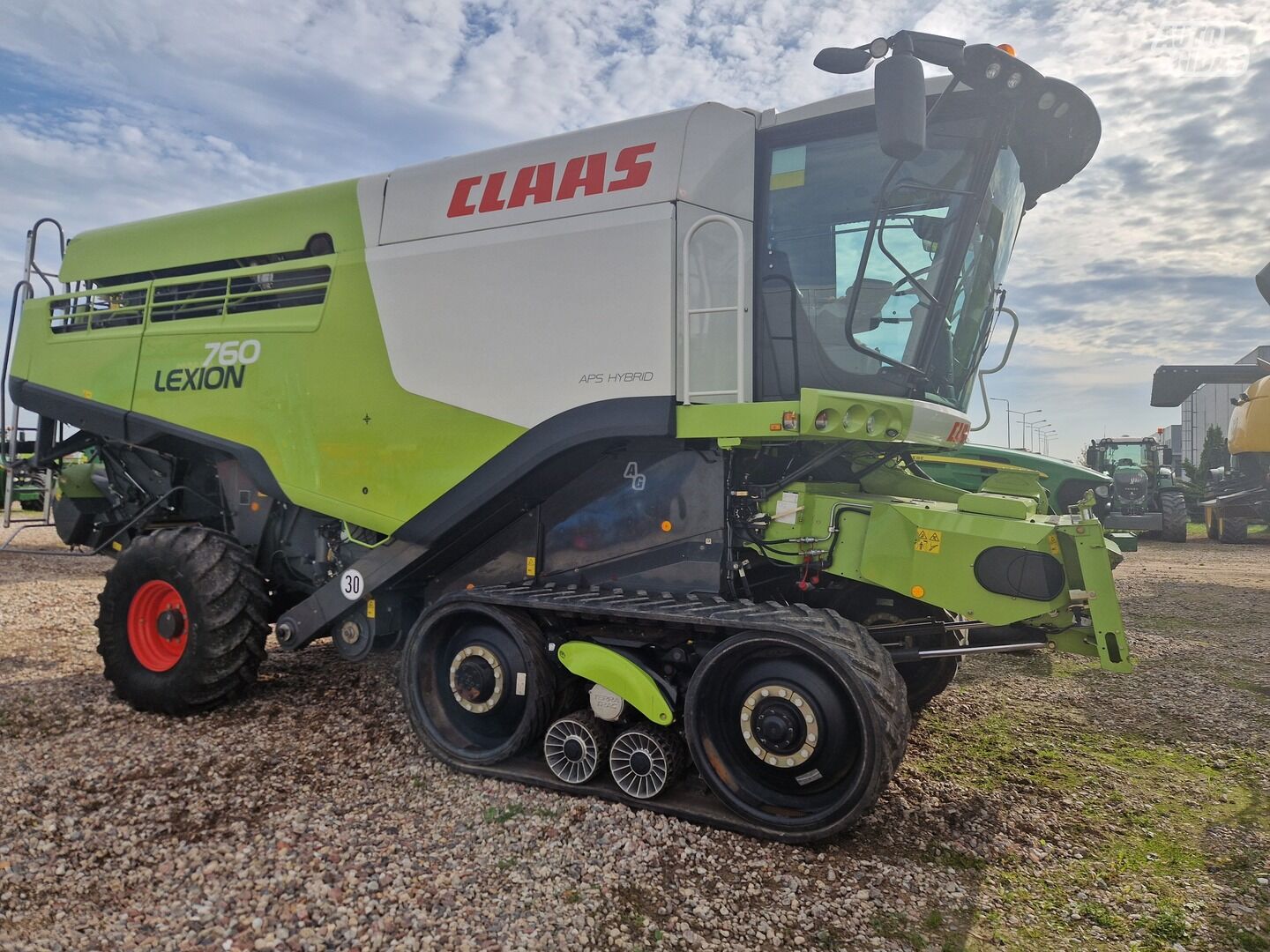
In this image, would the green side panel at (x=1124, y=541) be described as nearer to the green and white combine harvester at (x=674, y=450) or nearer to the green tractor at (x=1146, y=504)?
the green and white combine harvester at (x=674, y=450)

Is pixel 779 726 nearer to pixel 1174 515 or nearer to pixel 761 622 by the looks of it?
pixel 761 622

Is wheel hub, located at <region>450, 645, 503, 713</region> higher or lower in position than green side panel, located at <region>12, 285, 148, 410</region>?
lower

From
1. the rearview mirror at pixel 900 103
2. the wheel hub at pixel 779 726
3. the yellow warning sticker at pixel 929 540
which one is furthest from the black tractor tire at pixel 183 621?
the rearview mirror at pixel 900 103

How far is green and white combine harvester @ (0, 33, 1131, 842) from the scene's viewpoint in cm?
406

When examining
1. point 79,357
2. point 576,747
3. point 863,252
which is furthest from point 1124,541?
point 79,357

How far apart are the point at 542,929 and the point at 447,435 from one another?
107 inches

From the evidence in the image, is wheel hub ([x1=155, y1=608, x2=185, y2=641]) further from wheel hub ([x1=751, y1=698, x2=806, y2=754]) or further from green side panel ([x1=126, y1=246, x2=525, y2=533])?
wheel hub ([x1=751, y1=698, x2=806, y2=754])

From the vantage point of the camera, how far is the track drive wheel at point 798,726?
12.1 ft

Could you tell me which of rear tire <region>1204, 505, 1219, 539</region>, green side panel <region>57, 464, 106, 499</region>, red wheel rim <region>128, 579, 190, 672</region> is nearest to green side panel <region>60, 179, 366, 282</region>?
green side panel <region>57, 464, 106, 499</region>

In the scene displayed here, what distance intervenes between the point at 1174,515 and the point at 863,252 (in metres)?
18.5

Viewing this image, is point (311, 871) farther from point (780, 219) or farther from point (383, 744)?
point (780, 219)

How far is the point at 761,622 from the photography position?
3881 millimetres

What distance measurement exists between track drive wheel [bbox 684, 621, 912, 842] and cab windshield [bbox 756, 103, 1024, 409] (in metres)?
1.38

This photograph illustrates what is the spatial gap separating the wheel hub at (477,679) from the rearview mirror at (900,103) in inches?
125
